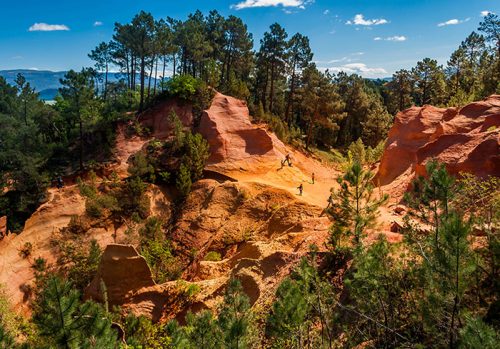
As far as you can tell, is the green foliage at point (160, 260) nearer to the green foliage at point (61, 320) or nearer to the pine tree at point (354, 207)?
the pine tree at point (354, 207)

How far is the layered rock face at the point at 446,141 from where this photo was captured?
57.7 feet

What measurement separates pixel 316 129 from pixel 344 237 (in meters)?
44.0

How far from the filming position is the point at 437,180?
787cm

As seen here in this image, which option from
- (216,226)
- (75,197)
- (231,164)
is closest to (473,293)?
(216,226)

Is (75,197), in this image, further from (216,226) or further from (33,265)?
(216,226)

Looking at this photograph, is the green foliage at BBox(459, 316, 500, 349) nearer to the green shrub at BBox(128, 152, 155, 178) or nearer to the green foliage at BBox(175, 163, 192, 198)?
the green foliage at BBox(175, 163, 192, 198)

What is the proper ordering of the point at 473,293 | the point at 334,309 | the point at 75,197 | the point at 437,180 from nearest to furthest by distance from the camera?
1. the point at 437,180
2. the point at 473,293
3. the point at 334,309
4. the point at 75,197

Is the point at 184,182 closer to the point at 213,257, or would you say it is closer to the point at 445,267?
the point at 213,257

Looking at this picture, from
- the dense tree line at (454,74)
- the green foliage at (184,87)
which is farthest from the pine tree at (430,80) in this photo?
the green foliage at (184,87)

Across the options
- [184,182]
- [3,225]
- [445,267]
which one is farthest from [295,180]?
[445,267]

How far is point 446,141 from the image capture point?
2097 cm

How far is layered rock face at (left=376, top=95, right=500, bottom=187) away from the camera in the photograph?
17.6 meters

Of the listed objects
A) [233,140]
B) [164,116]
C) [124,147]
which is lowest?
[124,147]

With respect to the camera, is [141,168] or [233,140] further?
[233,140]
